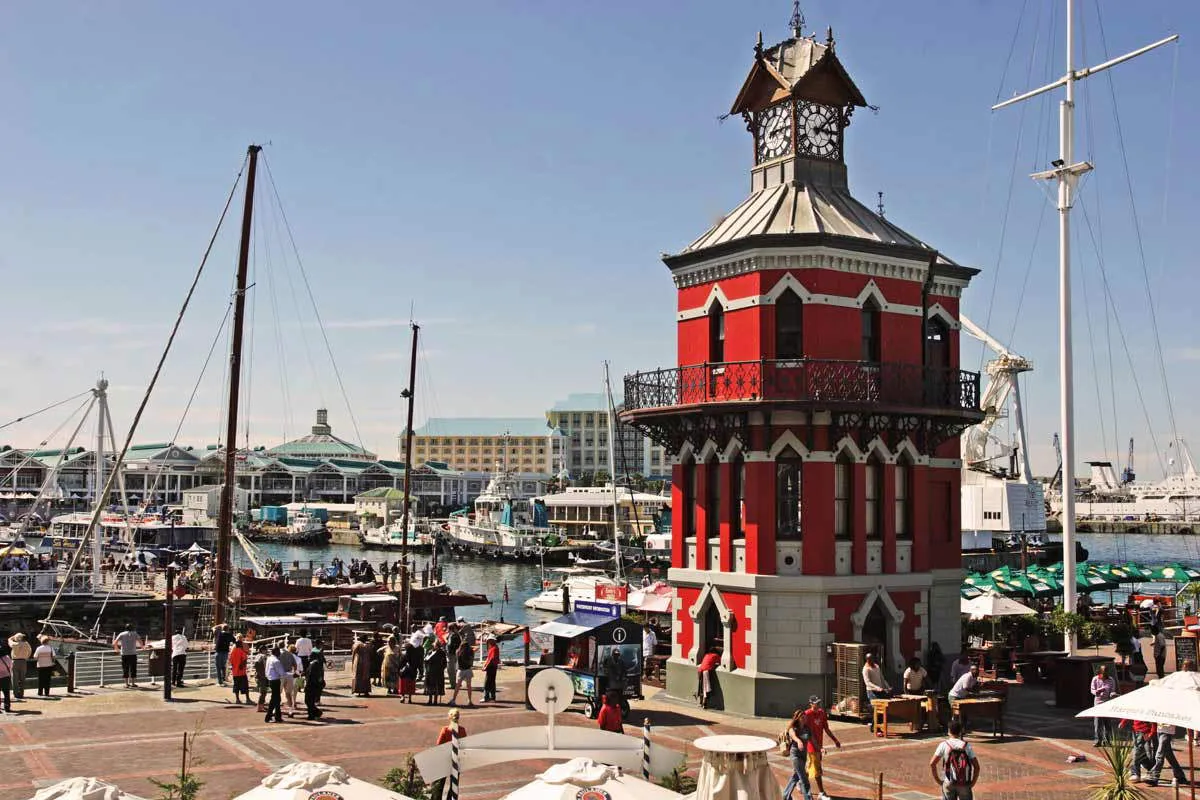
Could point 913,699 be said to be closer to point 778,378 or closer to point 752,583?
point 752,583

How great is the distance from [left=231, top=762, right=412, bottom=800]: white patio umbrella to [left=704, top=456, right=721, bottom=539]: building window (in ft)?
57.9

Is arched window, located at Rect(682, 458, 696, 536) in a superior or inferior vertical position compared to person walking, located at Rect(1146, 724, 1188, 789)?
superior

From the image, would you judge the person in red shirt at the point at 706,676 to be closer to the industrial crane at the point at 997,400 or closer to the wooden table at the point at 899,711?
the wooden table at the point at 899,711

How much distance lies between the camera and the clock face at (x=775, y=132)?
2947 centimetres

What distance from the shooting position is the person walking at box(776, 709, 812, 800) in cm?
1747

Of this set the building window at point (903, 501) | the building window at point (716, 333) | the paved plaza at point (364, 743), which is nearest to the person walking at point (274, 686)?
the paved plaza at point (364, 743)

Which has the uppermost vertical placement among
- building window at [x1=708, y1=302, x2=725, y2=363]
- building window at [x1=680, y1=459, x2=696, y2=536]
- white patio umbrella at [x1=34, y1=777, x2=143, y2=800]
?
building window at [x1=708, y1=302, x2=725, y2=363]

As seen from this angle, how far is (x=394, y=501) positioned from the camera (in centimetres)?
16412

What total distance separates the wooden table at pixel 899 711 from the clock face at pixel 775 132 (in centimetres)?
1381

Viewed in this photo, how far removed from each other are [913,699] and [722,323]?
960cm

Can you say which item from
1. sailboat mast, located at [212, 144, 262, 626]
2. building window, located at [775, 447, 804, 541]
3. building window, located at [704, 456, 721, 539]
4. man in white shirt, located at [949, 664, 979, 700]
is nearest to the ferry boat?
sailboat mast, located at [212, 144, 262, 626]

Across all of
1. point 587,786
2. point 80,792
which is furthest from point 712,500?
point 80,792

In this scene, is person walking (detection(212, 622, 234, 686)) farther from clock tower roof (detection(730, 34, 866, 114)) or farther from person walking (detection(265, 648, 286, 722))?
clock tower roof (detection(730, 34, 866, 114))

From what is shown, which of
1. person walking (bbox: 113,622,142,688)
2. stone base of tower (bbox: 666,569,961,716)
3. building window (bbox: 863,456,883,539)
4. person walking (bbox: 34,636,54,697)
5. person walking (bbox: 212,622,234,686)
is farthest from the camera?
person walking (bbox: 212,622,234,686)
